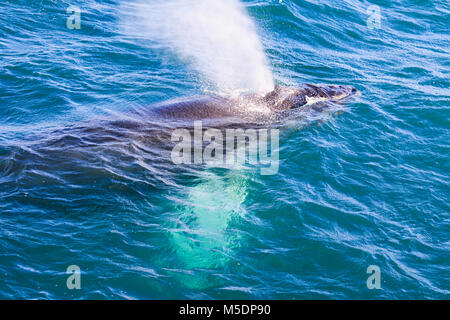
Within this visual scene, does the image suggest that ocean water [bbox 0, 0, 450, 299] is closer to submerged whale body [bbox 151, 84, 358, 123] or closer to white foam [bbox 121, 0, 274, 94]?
white foam [bbox 121, 0, 274, 94]

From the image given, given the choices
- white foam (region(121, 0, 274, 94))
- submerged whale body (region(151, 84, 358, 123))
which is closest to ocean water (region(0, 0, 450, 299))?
white foam (region(121, 0, 274, 94))

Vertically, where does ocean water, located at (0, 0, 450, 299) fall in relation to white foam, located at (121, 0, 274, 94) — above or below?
below

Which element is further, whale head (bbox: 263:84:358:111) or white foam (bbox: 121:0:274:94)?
white foam (bbox: 121:0:274:94)

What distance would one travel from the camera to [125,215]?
42.2 feet

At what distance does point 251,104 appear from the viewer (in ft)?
57.7

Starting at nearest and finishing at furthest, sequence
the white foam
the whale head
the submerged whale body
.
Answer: the submerged whale body < the whale head < the white foam

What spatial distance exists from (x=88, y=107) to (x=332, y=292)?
34.5 feet

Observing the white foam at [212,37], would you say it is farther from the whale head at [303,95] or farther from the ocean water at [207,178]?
the whale head at [303,95]

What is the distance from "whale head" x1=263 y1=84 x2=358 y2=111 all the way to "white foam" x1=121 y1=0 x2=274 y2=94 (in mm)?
557

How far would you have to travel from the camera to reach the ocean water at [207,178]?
1128 centimetres

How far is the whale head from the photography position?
59.5 ft

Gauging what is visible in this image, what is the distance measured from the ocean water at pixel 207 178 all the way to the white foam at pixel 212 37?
13 centimetres

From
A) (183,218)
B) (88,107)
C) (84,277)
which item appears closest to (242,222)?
(183,218)
